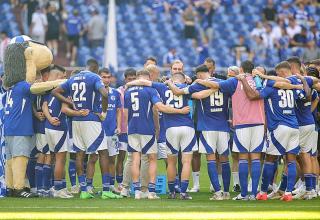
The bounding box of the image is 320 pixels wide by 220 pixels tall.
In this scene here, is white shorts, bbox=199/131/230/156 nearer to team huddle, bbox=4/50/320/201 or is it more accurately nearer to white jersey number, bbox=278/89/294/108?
team huddle, bbox=4/50/320/201

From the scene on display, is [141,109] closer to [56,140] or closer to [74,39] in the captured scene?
[56,140]

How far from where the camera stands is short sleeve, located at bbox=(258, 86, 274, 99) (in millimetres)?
16594

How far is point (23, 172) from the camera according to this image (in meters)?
17.2

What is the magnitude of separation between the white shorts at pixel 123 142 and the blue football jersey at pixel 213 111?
2.06 meters

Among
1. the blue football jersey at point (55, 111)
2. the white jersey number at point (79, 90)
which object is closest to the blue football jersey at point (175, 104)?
the white jersey number at point (79, 90)

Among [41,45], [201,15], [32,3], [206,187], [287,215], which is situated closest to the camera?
[287,215]

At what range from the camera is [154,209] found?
15.1 meters

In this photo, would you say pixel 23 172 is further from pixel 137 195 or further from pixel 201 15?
pixel 201 15

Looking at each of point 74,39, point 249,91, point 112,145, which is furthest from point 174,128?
point 74,39

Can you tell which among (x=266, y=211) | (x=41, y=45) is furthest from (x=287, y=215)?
(x=41, y=45)

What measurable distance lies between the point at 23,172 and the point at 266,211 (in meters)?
4.39

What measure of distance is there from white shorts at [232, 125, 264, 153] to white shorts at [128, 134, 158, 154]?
4.64 ft

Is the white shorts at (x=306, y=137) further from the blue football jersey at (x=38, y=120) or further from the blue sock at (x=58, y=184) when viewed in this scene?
the blue football jersey at (x=38, y=120)

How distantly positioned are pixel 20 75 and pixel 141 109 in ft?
6.85
